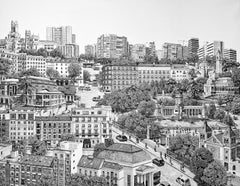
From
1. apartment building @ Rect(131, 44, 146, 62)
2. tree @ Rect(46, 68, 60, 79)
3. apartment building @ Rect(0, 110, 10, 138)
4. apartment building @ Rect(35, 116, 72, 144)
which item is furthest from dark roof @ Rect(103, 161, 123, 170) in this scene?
apartment building @ Rect(131, 44, 146, 62)

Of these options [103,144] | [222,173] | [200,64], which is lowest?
[222,173]

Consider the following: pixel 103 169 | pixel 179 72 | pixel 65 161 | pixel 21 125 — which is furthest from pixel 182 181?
pixel 179 72

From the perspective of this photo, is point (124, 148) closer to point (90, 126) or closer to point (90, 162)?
point (90, 162)

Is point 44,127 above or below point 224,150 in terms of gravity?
above

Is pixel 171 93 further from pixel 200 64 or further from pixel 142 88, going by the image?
pixel 200 64

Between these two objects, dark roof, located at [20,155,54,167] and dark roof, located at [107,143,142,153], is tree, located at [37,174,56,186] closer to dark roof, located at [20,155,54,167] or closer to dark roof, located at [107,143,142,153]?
dark roof, located at [20,155,54,167]

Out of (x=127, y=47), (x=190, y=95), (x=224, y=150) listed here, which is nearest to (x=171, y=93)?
(x=190, y=95)
